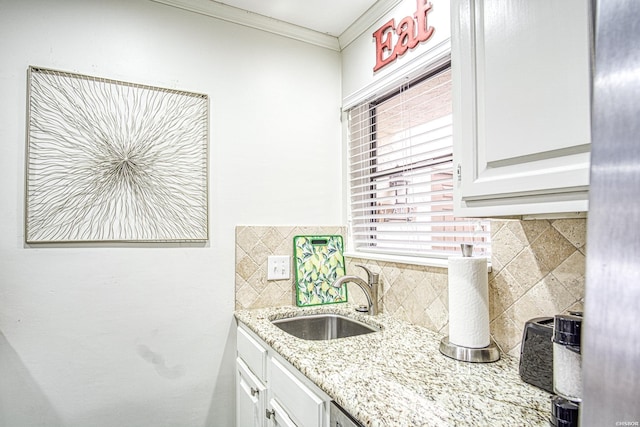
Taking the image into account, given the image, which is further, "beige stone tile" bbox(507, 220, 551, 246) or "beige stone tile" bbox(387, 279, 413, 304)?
"beige stone tile" bbox(387, 279, 413, 304)

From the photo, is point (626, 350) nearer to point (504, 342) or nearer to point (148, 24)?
point (504, 342)

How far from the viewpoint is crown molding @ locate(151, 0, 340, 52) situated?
1846mm

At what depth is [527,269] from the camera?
115 centimetres

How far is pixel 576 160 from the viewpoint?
717mm

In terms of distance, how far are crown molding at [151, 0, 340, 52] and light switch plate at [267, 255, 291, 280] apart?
4.35ft

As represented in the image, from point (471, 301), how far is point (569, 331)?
1.38 ft

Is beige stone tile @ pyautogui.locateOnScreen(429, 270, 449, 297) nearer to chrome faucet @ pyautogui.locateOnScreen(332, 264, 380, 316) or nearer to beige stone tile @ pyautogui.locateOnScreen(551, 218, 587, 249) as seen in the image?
chrome faucet @ pyautogui.locateOnScreen(332, 264, 380, 316)

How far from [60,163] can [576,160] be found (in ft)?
6.18

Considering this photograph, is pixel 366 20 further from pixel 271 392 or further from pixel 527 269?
pixel 271 392

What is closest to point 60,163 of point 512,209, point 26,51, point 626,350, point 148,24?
point 26,51

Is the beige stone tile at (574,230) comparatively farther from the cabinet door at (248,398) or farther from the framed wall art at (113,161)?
the framed wall art at (113,161)

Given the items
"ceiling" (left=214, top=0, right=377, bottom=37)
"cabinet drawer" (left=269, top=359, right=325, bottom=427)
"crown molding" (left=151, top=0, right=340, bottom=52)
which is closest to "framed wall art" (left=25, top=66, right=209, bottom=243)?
"crown molding" (left=151, top=0, right=340, bottom=52)

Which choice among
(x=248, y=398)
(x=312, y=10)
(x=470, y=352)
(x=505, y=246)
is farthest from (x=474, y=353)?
(x=312, y=10)

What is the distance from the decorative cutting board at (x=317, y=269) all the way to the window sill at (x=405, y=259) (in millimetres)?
99
